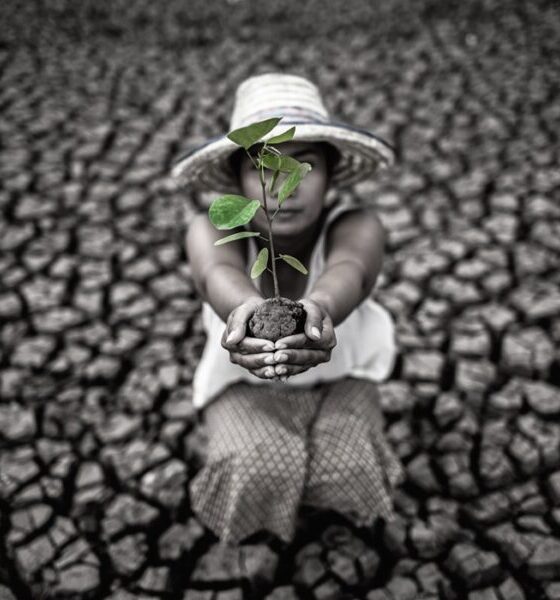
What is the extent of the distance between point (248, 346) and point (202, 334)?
146 centimetres

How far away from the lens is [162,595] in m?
1.64

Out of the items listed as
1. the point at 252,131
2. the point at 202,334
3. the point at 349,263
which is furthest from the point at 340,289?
the point at 202,334

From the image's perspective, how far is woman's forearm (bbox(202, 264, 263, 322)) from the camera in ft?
4.16

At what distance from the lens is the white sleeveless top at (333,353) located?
5.24 feet

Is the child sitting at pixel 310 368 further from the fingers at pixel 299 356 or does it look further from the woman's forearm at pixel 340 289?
the fingers at pixel 299 356

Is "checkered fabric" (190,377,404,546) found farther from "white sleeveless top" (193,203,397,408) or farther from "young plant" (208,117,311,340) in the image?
"young plant" (208,117,311,340)

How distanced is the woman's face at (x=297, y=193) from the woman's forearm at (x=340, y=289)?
0.45ft

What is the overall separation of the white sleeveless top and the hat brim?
4.2 inches

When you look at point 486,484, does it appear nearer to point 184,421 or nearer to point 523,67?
point 184,421

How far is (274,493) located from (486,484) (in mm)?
769

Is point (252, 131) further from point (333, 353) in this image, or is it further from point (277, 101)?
point (333, 353)

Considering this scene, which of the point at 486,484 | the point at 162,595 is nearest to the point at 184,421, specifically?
the point at 162,595

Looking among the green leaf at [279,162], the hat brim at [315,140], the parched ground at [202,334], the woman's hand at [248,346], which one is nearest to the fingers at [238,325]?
the woman's hand at [248,346]

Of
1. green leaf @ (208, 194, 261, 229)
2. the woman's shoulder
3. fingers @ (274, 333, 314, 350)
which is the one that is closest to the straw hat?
the woman's shoulder
